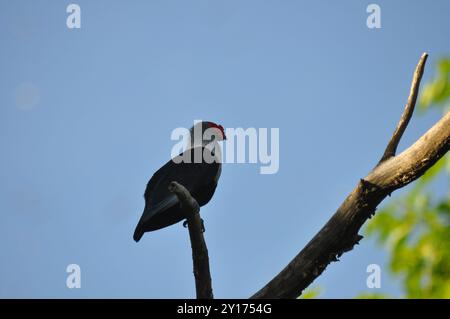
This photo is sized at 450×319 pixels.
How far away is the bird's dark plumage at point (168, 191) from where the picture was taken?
5.14 meters

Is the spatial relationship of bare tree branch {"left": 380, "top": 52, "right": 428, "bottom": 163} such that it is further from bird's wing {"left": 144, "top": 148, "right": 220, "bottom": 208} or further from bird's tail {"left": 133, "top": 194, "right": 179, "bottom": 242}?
bird's wing {"left": 144, "top": 148, "right": 220, "bottom": 208}

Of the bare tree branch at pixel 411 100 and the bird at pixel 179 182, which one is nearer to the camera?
the bare tree branch at pixel 411 100

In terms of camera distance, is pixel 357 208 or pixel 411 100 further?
pixel 411 100

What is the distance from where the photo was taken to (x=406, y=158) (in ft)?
12.0

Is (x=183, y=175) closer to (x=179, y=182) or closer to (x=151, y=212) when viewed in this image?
(x=179, y=182)

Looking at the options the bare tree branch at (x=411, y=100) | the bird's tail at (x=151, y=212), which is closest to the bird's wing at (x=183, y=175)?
the bird's tail at (x=151, y=212)

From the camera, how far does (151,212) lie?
16.9 ft

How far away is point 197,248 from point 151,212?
4.00ft

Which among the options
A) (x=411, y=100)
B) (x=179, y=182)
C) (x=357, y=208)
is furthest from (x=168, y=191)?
(x=411, y=100)

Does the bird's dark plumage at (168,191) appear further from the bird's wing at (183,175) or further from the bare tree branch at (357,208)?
the bare tree branch at (357,208)

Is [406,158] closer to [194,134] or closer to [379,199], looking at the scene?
[379,199]

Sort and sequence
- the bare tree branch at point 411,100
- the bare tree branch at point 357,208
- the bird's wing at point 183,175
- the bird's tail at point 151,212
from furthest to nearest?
1. the bird's wing at point 183,175
2. the bird's tail at point 151,212
3. the bare tree branch at point 411,100
4. the bare tree branch at point 357,208
